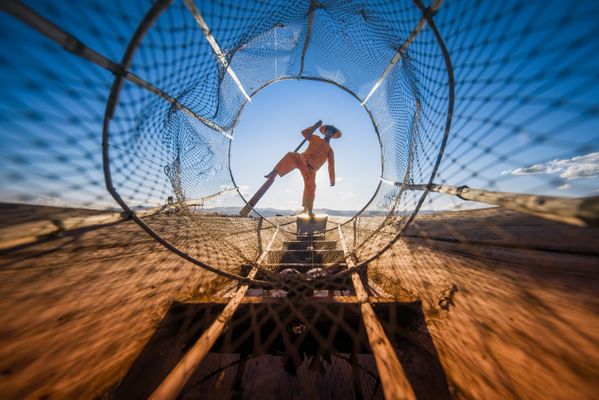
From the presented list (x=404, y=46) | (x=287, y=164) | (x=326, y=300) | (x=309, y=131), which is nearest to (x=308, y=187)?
(x=287, y=164)

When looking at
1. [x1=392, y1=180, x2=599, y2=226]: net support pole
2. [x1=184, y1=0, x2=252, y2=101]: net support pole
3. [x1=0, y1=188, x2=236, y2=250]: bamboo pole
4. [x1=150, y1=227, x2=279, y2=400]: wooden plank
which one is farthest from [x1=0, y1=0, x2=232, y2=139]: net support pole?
[x1=392, y1=180, x2=599, y2=226]: net support pole

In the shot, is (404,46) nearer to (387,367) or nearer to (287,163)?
(387,367)

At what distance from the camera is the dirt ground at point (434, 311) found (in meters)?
0.93

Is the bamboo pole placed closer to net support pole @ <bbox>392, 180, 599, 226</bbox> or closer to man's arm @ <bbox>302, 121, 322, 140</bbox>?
net support pole @ <bbox>392, 180, 599, 226</bbox>

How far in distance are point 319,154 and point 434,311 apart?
5832 millimetres

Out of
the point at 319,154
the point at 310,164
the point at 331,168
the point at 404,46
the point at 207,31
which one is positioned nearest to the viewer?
the point at 207,31

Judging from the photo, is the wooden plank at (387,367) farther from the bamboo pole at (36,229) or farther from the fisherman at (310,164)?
the fisherman at (310,164)

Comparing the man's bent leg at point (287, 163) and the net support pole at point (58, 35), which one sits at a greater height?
the man's bent leg at point (287, 163)

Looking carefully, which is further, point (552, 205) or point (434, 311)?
point (434, 311)

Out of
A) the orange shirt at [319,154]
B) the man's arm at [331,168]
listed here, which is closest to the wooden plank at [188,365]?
the orange shirt at [319,154]

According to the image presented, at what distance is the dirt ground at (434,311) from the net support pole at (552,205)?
0.70 m

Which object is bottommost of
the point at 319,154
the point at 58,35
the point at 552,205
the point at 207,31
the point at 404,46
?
the point at 552,205

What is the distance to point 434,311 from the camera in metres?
1.57

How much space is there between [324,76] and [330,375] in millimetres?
5903
